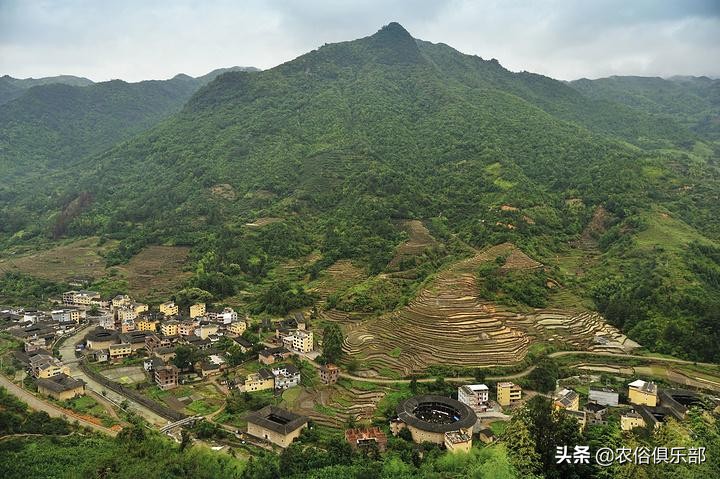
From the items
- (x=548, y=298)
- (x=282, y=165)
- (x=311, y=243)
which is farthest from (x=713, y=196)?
(x=282, y=165)

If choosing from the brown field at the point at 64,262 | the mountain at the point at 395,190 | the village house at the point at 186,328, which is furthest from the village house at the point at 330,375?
the brown field at the point at 64,262

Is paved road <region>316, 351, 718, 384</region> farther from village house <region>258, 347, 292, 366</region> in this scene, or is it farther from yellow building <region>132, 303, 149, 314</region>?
yellow building <region>132, 303, 149, 314</region>

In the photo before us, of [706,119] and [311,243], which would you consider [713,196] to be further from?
[706,119]

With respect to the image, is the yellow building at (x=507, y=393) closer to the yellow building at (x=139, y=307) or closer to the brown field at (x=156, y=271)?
the yellow building at (x=139, y=307)

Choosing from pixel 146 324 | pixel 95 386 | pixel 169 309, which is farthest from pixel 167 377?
pixel 169 309

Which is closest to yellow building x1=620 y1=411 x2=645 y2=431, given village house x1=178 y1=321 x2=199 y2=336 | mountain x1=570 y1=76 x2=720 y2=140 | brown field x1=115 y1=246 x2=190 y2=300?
village house x1=178 y1=321 x2=199 y2=336

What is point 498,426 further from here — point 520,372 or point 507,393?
point 520,372
